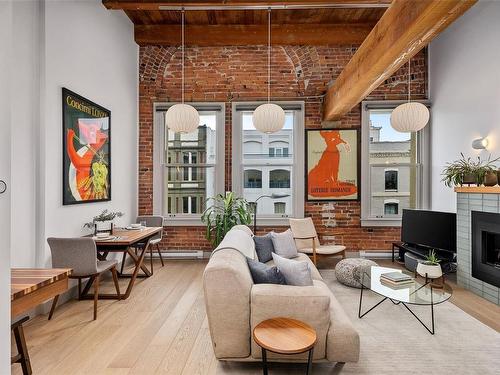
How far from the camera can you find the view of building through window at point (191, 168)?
5.88 meters

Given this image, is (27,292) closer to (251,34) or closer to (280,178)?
(280,178)

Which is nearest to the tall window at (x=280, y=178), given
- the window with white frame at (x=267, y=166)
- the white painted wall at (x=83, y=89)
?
the window with white frame at (x=267, y=166)

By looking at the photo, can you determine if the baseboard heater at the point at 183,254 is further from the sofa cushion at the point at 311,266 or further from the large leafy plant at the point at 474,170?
the large leafy plant at the point at 474,170

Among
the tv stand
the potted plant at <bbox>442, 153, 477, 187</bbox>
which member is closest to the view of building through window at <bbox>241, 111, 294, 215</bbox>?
the tv stand

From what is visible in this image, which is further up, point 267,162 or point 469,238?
point 267,162

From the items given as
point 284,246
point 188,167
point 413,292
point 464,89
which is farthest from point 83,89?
point 464,89

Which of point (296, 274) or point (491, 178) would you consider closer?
point (296, 274)

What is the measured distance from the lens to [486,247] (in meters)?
3.81

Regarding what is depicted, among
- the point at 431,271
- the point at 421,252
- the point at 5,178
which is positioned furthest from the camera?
the point at 421,252

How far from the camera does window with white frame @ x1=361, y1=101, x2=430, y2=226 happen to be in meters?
5.75

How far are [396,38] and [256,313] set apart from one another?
8.26ft

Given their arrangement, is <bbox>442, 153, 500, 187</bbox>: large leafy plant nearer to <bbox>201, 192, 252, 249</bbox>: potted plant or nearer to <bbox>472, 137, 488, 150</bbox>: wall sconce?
<bbox>472, 137, 488, 150</bbox>: wall sconce

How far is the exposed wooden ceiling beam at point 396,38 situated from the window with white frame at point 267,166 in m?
1.68

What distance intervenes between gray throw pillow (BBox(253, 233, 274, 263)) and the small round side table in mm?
1817
